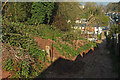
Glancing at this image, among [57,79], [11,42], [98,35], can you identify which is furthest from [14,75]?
[98,35]

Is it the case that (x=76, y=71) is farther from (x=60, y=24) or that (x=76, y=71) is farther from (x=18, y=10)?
(x=18, y=10)

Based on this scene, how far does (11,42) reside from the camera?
512 cm

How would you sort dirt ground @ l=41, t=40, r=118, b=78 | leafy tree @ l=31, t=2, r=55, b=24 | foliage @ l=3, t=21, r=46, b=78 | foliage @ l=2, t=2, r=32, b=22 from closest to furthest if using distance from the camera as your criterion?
foliage @ l=3, t=21, r=46, b=78, dirt ground @ l=41, t=40, r=118, b=78, foliage @ l=2, t=2, r=32, b=22, leafy tree @ l=31, t=2, r=55, b=24

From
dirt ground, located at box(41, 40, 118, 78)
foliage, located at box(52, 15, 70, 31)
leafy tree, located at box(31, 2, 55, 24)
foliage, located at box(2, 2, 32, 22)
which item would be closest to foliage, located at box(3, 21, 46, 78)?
dirt ground, located at box(41, 40, 118, 78)

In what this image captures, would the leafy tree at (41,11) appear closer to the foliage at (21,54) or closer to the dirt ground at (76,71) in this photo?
the dirt ground at (76,71)

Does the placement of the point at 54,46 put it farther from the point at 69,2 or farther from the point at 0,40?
the point at 69,2

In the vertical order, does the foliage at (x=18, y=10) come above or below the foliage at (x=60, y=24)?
above

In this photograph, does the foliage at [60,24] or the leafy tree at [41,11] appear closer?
the foliage at [60,24]

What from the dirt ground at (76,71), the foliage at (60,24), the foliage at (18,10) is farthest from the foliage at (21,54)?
the foliage at (60,24)

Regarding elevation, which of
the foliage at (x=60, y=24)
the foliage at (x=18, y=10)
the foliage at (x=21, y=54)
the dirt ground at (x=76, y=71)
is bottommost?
the dirt ground at (x=76, y=71)

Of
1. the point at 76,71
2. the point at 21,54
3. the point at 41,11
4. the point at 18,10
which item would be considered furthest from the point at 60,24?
the point at 21,54

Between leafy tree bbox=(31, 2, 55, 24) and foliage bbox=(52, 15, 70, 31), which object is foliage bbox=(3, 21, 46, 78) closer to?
foliage bbox=(52, 15, 70, 31)

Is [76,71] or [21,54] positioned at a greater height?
[21,54]

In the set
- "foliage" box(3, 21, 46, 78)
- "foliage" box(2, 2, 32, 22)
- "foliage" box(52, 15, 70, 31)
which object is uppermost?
"foliage" box(2, 2, 32, 22)
